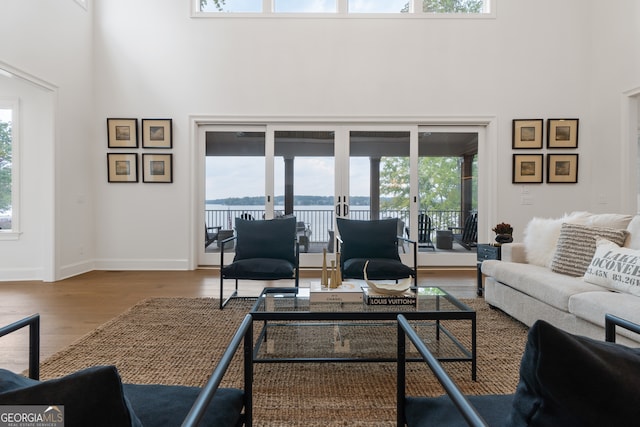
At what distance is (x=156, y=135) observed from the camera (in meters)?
5.11

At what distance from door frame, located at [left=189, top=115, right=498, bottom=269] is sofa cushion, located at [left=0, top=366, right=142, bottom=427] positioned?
16.0 feet

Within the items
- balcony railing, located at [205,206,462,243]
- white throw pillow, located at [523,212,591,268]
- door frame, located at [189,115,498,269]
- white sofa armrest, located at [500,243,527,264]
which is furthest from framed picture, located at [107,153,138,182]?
white throw pillow, located at [523,212,591,268]

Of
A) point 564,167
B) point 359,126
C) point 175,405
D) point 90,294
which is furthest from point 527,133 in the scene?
point 90,294

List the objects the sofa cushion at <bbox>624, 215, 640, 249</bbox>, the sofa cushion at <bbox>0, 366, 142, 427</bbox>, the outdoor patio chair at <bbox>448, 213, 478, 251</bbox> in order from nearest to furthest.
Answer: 1. the sofa cushion at <bbox>0, 366, 142, 427</bbox>
2. the sofa cushion at <bbox>624, 215, 640, 249</bbox>
3. the outdoor patio chair at <bbox>448, 213, 478, 251</bbox>

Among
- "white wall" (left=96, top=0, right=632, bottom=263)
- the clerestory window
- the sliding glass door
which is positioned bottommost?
the sliding glass door

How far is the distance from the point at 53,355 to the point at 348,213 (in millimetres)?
3800

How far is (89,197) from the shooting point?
505 centimetres

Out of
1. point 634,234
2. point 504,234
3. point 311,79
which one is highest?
point 311,79

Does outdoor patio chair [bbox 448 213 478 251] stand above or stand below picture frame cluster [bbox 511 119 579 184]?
below

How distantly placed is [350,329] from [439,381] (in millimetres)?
1837

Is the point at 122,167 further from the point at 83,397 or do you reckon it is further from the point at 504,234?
the point at 83,397

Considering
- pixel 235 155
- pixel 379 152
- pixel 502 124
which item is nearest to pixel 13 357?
pixel 235 155

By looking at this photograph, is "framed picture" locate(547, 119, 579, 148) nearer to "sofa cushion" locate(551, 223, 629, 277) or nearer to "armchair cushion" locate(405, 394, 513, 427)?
"sofa cushion" locate(551, 223, 629, 277)

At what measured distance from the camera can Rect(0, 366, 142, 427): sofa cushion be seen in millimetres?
490
